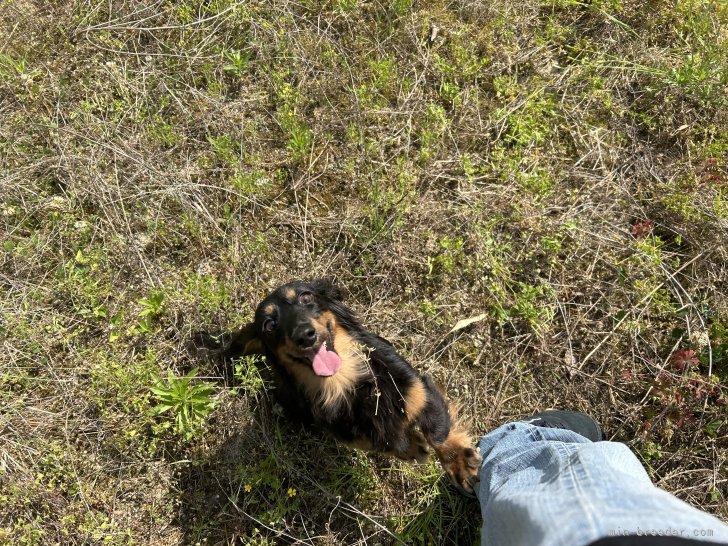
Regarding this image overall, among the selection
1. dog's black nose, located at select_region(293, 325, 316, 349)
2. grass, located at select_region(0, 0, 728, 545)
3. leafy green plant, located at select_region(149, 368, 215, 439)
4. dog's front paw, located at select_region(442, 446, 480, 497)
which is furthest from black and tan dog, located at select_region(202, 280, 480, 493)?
leafy green plant, located at select_region(149, 368, 215, 439)

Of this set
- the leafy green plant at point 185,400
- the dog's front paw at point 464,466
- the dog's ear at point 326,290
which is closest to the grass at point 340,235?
the leafy green plant at point 185,400

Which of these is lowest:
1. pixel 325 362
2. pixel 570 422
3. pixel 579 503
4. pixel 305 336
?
pixel 570 422

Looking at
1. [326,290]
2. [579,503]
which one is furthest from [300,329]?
[579,503]

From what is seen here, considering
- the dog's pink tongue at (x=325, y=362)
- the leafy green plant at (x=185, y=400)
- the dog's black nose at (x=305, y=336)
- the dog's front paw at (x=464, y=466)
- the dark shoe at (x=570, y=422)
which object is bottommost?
the dog's front paw at (x=464, y=466)

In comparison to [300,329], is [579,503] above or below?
above

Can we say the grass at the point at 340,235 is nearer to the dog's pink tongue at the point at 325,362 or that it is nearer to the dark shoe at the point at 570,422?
the dark shoe at the point at 570,422

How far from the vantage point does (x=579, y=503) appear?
149 centimetres

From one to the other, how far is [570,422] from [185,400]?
7.15 ft

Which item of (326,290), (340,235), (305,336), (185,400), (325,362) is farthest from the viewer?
(340,235)

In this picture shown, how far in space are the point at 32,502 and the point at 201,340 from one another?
1.33 m

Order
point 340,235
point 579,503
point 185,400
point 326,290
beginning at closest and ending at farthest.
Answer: point 579,503, point 185,400, point 326,290, point 340,235

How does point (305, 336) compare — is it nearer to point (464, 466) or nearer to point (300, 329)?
point (300, 329)

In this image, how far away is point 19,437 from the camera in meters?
3.13

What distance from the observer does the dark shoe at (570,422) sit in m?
2.81
